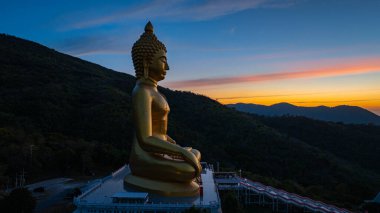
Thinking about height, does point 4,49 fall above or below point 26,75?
above

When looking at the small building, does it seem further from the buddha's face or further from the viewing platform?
the buddha's face

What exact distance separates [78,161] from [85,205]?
15802 mm

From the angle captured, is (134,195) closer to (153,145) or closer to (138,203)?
(138,203)

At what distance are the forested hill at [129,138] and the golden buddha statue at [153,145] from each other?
12.0 meters

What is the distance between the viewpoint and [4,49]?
233ft

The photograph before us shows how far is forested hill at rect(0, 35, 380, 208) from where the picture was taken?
90.1 feet

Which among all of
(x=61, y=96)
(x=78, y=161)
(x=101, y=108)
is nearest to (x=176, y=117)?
(x=101, y=108)

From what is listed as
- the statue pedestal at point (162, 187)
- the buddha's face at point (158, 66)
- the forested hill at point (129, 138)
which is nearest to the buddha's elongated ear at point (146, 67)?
the buddha's face at point (158, 66)

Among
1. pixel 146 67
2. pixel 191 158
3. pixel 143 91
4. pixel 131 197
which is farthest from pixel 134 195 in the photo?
pixel 146 67

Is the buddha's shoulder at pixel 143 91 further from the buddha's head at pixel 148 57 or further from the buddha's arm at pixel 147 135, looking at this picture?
the buddha's head at pixel 148 57

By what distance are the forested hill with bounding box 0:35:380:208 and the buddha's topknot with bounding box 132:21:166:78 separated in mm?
13102

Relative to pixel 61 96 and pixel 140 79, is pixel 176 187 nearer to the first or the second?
pixel 140 79

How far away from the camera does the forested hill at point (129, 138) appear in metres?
27.5

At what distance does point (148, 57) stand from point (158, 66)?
485 millimetres
